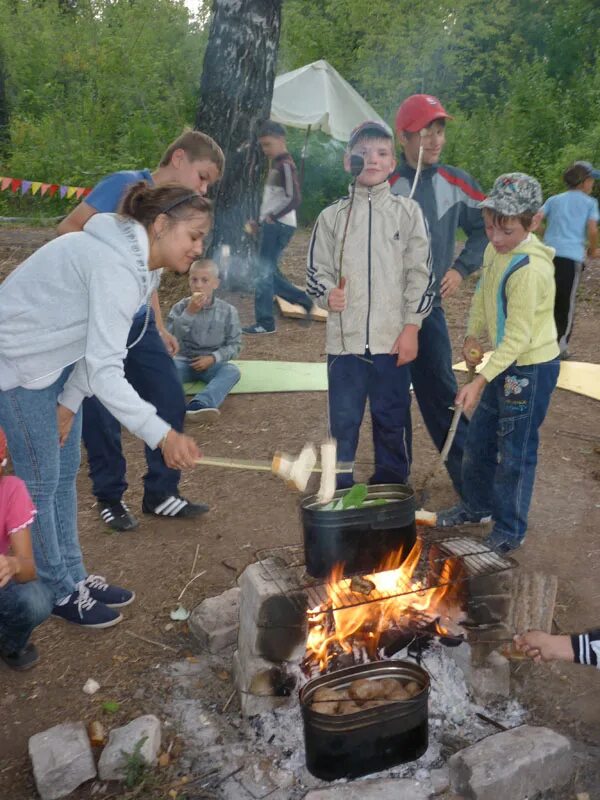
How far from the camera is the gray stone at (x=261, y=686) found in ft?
9.55

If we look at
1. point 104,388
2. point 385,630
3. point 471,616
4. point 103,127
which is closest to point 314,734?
point 385,630

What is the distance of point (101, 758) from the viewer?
8.77 feet

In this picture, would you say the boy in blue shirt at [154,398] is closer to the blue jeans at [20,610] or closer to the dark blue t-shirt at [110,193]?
the dark blue t-shirt at [110,193]

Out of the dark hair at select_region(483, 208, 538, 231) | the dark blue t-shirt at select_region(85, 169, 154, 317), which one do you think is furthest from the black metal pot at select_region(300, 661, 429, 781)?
the dark blue t-shirt at select_region(85, 169, 154, 317)

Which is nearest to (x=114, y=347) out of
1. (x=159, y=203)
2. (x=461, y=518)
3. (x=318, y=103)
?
(x=159, y=203)

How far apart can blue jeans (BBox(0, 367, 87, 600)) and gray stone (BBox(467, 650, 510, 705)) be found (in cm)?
186

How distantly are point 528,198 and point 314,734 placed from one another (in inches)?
103

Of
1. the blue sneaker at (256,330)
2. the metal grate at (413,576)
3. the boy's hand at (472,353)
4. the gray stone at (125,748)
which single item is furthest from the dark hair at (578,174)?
the gray stone at (125,748)

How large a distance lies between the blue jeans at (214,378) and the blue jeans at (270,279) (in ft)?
8.25

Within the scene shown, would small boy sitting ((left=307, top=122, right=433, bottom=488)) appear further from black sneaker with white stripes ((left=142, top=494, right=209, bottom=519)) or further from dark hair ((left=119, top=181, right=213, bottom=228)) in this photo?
dark hair ((left=119, top=181, right=213, bottom=228))

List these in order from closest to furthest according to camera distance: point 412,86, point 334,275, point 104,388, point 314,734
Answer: point 314,734, point 104,388, point 334,275, point 412,86

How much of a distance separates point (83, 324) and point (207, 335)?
365 cm

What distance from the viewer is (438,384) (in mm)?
4523

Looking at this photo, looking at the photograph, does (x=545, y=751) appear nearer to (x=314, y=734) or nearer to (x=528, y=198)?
(x=314, y=734)
